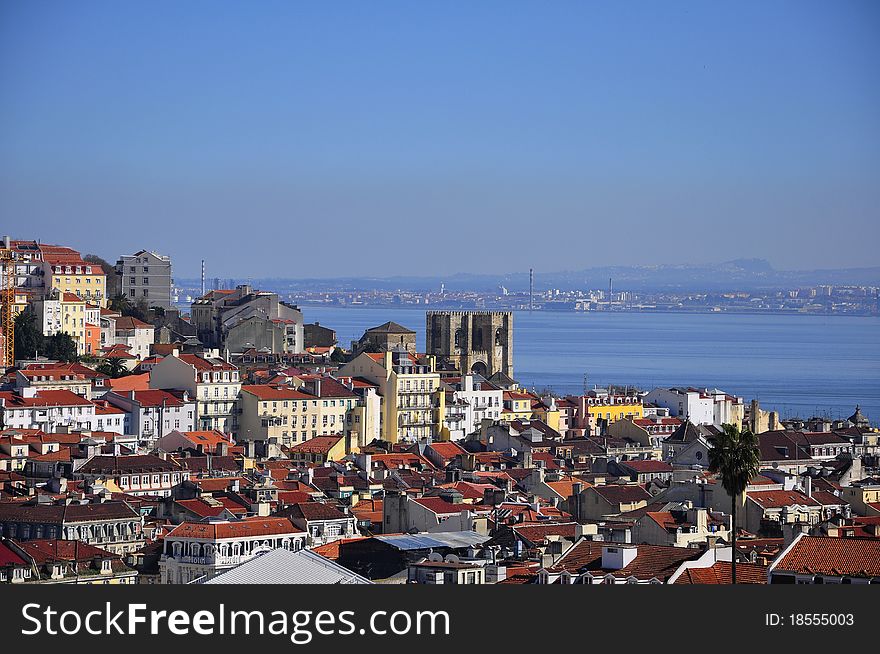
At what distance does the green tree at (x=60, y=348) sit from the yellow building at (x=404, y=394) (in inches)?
282

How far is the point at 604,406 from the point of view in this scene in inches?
2071

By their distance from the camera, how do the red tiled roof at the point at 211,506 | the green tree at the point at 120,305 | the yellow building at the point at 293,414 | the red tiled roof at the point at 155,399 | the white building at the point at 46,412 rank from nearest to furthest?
1. the red tiled roof at the point at 211,506
2. the white building at the point at 46,412
3. the red tiled roof at the point at 155,399
4. the yellow building at the point at 293,414
5. the green tree at the point at 120,305

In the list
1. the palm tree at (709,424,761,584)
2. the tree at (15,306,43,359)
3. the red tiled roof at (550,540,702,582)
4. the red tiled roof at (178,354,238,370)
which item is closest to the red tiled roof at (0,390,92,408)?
the red tiled roof at (178,354,238,370)

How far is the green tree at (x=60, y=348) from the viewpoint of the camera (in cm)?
5094

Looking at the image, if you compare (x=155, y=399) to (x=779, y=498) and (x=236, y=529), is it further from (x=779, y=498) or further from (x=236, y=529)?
(x=236, y=529)

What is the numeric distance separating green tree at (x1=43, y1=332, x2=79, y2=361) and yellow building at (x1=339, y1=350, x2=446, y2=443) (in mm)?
7158

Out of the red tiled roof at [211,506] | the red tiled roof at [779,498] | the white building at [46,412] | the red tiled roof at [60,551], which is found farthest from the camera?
the white building at [46,412]

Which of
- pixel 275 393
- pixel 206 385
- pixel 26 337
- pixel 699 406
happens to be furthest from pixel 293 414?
pixel 699 406

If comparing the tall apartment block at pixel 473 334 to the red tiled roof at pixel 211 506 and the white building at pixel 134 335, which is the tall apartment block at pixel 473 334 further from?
the red tiled roof at pixel 211 506

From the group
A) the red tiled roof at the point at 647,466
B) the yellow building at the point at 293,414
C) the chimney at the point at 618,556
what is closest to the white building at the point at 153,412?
the yellow building at the point at 293,414

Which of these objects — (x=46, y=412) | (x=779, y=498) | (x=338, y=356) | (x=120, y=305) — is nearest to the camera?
(x=779, y=498)

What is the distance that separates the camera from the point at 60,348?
51125 millimetres

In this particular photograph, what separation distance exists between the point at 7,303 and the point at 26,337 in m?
1.45

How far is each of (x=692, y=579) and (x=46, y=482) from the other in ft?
48.2
